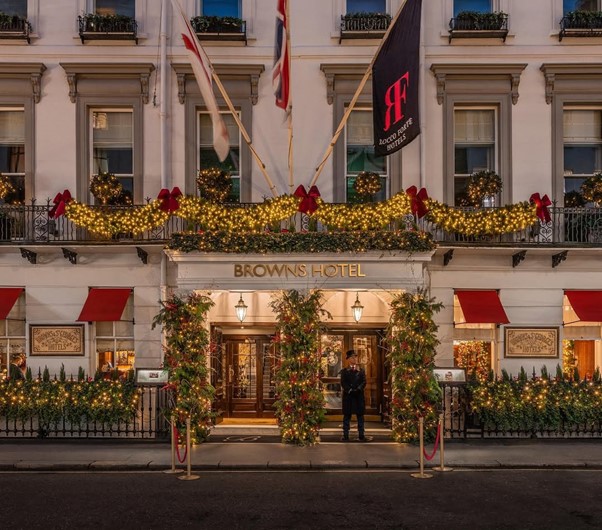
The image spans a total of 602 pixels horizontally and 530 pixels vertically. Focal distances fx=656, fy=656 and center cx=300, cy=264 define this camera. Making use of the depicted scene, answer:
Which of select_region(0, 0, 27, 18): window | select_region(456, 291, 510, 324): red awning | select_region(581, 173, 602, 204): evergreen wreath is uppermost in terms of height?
select_region(0, 0, 27, 18): window

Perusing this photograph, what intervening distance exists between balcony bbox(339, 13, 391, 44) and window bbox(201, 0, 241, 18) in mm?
2955

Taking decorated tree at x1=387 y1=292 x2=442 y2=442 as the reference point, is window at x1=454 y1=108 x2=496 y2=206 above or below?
above

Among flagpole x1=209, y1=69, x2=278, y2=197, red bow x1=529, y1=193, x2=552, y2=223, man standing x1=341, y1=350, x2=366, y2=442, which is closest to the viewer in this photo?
man standing x1=341, y1=350, x2=366, y2=442

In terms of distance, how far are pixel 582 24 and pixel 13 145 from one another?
14993 mm

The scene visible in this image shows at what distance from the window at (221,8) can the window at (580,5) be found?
28.2 ft

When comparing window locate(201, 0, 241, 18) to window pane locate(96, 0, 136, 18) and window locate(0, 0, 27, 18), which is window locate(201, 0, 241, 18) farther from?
window locate(0, 0, 27, 18)

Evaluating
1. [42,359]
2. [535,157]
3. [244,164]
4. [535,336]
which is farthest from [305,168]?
[42,359]

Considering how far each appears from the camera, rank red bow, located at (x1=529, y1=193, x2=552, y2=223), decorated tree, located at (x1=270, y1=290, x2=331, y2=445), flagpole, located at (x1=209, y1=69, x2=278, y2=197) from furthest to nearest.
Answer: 1. red bow, located at (x1=529, y1=193, x2=552, y2=223)
2. flagpole, located at (x1=209, y1=69, x2=278, y2=197)
3. decorated tree, located at (x1=270, y1=290, x2=331, y2=445)

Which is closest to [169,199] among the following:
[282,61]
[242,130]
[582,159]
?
[242,130]

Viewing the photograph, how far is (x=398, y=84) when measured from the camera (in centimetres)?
1374

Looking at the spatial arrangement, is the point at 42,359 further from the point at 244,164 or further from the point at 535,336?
the point at 535,336

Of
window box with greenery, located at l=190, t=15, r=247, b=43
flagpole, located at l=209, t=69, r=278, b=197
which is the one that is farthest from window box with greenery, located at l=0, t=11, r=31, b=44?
flagpole, located at l=209, t=69, r=278, b=197

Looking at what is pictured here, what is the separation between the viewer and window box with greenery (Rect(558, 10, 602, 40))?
1652 centimetres

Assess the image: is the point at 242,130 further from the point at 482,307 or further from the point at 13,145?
the point at 482,307
